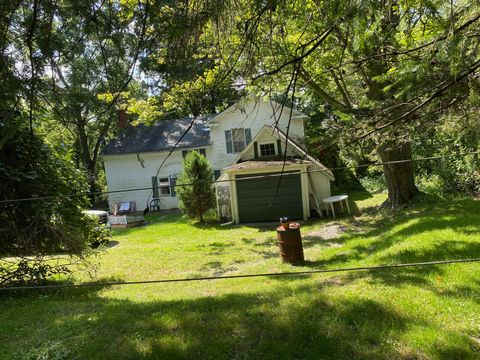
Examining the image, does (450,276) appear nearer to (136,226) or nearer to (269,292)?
(269,292)

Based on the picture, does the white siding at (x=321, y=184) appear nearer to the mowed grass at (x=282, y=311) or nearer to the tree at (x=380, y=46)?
the mowed grass at (x=282, y=311)

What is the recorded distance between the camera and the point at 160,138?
24.3m

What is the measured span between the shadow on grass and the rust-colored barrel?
285cm

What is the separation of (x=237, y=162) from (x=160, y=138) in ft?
29.2

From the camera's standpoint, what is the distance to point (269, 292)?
550 centimetres

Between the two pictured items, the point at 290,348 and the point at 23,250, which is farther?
the point at 23,250

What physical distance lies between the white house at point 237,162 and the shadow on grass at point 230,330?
582 centimetres

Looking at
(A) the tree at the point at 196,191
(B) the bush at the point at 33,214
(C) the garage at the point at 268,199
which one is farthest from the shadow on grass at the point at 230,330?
(A) the tree at the point at 196,191

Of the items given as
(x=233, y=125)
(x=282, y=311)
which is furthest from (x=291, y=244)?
(x=233, y=125)

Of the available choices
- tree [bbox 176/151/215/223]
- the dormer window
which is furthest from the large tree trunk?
tree [bbox 176/151/215/223]

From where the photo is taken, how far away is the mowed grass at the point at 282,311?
139 inches

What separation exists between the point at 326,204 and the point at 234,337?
40.7ft

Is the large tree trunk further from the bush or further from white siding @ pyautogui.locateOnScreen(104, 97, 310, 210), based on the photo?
white siding @ pyautogui.locateOnScreen(104, 97, 310, 210)

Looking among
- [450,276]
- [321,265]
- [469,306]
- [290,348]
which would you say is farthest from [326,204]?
[290,348]
